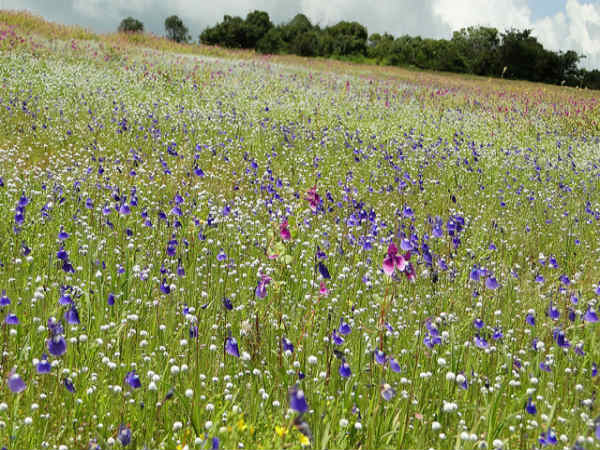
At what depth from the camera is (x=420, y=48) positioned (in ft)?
167

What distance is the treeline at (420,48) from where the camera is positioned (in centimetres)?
4888

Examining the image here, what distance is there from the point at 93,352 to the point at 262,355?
1.00m

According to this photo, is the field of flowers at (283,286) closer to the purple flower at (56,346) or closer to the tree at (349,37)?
the purple flower at (56,346)

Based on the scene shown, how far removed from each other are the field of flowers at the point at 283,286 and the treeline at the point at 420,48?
4067 centimetres

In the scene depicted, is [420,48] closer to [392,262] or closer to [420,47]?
[420,47]

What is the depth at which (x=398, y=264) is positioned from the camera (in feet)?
8.95

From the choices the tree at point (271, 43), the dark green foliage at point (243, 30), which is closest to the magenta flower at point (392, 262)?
the tree at point (271, 43)

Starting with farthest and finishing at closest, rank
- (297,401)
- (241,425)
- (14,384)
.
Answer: (241,425)
(14,384)
(297,401)

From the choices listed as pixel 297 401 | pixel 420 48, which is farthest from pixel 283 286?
pixel 420 48

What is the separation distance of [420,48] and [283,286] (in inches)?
2042

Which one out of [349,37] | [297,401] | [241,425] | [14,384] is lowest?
[241,425]

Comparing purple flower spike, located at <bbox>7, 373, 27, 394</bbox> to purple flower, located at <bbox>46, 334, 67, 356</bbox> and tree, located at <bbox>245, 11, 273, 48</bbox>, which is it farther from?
tree, located at <bbox>245, 11, 273, 48</bbox>

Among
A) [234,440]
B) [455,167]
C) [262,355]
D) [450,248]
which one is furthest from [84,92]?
[234,440]

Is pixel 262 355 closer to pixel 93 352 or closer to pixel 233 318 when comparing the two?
pixel 233 318
